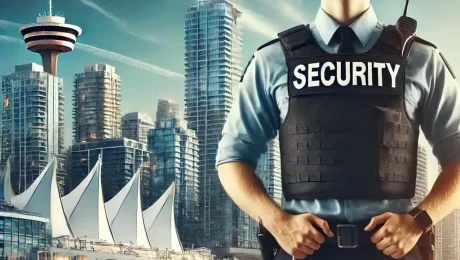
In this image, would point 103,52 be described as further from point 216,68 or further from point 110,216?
point 110,216

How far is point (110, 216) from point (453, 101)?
178 inches

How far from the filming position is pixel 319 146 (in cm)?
232

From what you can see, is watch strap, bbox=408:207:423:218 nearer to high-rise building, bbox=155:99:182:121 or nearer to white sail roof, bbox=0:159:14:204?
high-rise building, bbox=155:99:182:121

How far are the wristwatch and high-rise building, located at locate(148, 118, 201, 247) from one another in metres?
2.63

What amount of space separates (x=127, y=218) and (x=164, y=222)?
96cm

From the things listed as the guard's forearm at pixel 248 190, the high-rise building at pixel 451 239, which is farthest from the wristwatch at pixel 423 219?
the high-rise building at pixel 451 239

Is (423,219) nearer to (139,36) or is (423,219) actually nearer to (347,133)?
(347,133)

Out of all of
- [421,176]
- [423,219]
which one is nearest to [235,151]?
[423,219]

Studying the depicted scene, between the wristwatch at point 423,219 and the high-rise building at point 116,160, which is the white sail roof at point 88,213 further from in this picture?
the wristwatch at point 423,219

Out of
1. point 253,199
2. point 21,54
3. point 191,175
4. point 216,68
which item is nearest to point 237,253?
point 191,175

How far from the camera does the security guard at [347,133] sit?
2301mm

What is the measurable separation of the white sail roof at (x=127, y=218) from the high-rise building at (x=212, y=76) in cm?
103

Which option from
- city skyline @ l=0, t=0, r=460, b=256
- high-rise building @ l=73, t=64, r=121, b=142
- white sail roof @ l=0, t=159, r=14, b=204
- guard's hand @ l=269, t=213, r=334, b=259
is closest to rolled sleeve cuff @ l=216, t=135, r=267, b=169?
guard's hand @ l=269, t=213, r=334, b=259

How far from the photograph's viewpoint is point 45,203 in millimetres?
6488
